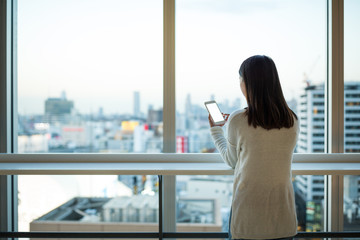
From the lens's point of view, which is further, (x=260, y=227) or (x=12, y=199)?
(x=12, y=199)

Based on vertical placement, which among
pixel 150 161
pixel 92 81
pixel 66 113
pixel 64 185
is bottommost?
pixel 64 185

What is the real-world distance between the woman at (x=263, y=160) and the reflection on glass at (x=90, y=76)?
0.91 metres

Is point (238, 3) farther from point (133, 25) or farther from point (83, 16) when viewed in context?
point (83, 16)

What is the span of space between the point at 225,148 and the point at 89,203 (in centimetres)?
113

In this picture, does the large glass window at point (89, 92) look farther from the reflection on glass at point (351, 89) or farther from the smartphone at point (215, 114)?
the reflection on glass at point (351, 89)

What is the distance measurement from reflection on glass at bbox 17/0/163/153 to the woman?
91 cm

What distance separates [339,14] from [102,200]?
1.99m

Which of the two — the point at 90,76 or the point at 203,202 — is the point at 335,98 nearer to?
the point at 203,202

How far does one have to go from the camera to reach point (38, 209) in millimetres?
2141

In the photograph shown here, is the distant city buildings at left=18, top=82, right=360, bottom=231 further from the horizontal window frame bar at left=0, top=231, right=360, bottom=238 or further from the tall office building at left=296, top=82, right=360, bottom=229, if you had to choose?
the horizontal window frame bar at left=0, top=231, right=360, bottom=238

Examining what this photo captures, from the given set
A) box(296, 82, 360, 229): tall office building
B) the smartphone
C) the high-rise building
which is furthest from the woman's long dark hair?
the high-rise building

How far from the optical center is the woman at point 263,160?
1.21 metres

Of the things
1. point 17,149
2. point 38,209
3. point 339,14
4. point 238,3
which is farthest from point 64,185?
point 339,14

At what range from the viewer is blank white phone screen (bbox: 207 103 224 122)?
5.43 ft
